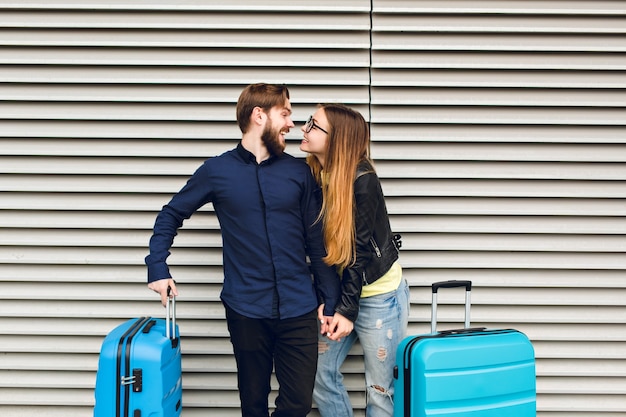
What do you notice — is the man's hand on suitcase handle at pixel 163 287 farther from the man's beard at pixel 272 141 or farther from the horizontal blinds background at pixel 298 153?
the man's beard at pixel 272 141

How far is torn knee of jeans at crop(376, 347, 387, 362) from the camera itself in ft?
9.39

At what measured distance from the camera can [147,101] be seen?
11.0 ft

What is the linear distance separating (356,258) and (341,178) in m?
0.41

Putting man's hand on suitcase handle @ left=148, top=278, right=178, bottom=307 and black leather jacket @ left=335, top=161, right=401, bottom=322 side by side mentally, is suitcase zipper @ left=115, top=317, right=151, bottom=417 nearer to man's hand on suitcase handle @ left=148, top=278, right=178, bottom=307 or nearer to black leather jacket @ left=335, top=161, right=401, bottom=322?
man's hand on suitcase handle @ left=148, top=278, right=178, bottom=307

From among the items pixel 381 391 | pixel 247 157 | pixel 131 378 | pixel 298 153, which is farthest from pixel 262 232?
pixel 381 391

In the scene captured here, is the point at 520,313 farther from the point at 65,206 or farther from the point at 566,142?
the point at 65,206

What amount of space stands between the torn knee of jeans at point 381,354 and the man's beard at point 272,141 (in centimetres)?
115

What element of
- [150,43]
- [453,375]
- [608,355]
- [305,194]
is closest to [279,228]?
[305,194]

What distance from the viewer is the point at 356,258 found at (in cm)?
275

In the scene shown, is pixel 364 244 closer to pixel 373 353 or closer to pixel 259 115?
pixel 373 353

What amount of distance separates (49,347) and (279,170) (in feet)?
6.30

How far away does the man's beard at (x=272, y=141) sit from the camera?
278 centimetres

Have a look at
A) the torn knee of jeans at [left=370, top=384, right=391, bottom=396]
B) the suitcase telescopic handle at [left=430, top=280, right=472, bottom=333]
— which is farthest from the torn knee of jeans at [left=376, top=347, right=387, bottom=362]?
the suitcase telescopic handle at [left=430, top=280, right=472, bottom=333]

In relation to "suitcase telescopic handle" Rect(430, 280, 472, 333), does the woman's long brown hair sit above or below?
above
